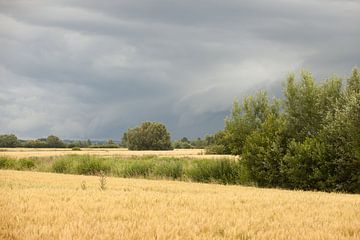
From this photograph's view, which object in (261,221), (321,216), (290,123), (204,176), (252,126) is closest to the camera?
(261,221)

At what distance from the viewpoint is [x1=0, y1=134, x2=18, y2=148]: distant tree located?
15120 cm

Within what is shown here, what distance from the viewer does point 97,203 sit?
1605cm

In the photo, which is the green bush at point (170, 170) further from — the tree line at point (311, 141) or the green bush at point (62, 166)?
the green bush at point (62, 166)

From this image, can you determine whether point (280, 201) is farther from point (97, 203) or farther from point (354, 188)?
point (354, 188)

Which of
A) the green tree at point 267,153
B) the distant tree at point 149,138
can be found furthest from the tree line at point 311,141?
the distant tree at point 149,138

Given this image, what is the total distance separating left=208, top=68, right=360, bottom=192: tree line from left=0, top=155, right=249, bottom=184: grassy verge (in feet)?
8.12

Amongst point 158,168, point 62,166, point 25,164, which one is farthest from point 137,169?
point 25,164

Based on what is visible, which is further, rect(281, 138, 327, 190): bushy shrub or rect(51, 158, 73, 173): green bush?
rect(51, 158, 73, 173): green bush

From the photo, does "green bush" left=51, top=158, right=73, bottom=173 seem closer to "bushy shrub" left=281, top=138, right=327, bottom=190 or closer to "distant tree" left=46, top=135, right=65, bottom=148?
"bushy shrub" left=281, top=138, right=327, bottom=190

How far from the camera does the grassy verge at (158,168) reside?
41844 millimetres

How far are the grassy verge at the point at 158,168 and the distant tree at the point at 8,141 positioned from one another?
3849 inches

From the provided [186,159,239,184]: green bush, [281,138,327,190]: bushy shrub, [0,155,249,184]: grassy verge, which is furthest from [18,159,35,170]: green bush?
[281,138,327,190]: bushy shrub

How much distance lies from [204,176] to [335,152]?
1268 cm

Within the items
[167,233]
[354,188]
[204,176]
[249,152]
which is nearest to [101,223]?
[167,233]
